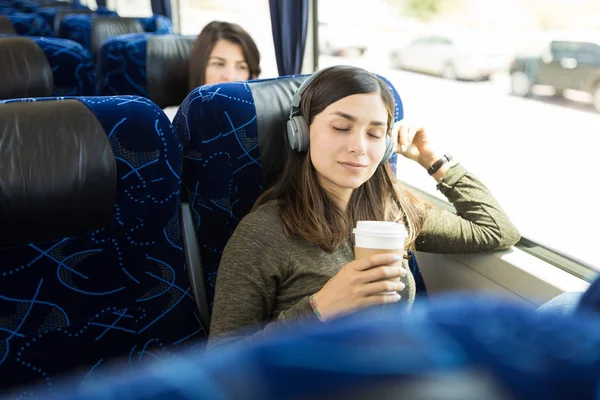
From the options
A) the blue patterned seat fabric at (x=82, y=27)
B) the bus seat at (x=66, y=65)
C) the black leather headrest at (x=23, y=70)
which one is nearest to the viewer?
the black leather headrest at (x=23, y=70)

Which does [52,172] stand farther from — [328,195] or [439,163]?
[439,163]

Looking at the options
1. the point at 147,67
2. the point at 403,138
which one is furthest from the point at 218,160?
the point at 147,67

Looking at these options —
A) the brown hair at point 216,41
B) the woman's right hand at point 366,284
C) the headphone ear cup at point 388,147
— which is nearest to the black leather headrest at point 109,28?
the brown hair at point 216,41

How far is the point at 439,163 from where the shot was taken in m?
1.64

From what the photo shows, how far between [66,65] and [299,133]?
175 centimetres

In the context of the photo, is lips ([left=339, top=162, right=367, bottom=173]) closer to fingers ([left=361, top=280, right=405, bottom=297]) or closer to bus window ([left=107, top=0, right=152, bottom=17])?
fingers ([left=361, top=280, right=405, bottom=297])

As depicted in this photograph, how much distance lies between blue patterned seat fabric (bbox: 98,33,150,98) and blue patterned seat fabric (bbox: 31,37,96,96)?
156 mm

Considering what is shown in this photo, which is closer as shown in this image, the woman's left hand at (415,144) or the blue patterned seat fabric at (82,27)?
the woman's left hand at (415,144)

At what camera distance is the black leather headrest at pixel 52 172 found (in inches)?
43.8

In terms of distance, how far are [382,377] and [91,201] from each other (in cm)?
106

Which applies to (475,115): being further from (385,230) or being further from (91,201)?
(91,201)

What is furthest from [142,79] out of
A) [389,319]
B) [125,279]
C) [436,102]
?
[389,319]

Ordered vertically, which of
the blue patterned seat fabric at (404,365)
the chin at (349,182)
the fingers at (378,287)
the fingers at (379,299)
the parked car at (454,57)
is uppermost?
the blue patterned seat fabric at (404,365)

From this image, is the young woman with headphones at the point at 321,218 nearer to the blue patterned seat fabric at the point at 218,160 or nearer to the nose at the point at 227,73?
the blue patterned seat fabric at the point at 218,160
